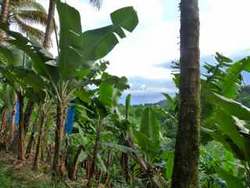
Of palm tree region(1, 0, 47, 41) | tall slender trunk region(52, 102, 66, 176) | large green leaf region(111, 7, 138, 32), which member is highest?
palm tree region(1, 0, 47, 41)

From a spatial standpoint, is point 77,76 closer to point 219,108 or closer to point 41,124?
point 41,124

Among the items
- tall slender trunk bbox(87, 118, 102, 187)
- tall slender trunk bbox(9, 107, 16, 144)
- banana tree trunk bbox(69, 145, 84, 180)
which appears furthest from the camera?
tall slender trunk bbox(9, 107, 16, 144)

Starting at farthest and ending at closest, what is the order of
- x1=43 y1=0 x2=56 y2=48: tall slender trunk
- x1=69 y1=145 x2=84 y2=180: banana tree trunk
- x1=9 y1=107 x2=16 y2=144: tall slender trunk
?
x1=9 y1=107 x2=16 y2=144: tall slender trunk → x1=43 y1=0 x2=56 y2=48: tall slender trunk → x1=69 y1=145 x2=84 y2=180: banana tree trunk

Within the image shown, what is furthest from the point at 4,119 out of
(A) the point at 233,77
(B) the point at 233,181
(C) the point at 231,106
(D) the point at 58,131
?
(C) the point at 231,106

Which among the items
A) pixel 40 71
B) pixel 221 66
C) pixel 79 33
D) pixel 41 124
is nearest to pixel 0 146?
pixel 41 124

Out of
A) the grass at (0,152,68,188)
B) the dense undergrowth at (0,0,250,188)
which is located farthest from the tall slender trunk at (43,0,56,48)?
the grass at (0,152,68,188)

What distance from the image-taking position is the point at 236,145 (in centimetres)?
499

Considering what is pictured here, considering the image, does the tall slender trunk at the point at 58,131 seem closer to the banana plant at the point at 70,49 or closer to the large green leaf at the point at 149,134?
the banana plant at the point at 70,49

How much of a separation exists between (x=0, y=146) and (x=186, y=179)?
6.72 metres

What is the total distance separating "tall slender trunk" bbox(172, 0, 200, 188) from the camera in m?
4.26

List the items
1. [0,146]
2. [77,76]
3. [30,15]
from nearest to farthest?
[77,76] → [0,146] → [30,15]

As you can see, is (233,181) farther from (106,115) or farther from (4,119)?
(4,119)

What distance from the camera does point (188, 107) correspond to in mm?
4312

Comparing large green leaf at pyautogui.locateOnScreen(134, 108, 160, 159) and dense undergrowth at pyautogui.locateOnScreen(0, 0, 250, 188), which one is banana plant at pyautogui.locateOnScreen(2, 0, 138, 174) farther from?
large green leaf at pyautogui.locateOnScreen(134, 108, 160, 159)
